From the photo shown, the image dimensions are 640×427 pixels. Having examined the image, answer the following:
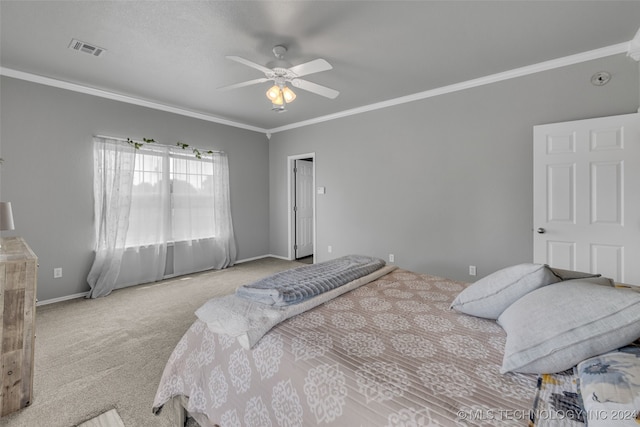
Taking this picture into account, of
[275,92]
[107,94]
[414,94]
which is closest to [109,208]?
[107,94]

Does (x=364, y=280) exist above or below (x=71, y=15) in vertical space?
below

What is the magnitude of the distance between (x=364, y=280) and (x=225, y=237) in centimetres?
348

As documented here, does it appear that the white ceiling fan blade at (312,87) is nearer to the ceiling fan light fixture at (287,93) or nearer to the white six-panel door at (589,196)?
the ceiling fan light fixture at (287,93)

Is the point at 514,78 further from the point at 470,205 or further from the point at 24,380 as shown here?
the point at 24,380

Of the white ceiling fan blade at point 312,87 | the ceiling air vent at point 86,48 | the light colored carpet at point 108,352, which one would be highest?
the ceiling air vent at point 86,48

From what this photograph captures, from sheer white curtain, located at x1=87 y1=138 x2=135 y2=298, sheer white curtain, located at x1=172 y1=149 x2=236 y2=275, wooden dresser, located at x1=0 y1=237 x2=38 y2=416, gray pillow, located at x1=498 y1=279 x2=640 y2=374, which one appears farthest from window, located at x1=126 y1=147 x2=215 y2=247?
gray pillow, located at x1=498 y1=279 x2=640 y2=374

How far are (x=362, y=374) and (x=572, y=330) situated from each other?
703 mm

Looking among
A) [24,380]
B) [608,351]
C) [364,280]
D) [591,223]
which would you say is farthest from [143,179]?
[591,223]

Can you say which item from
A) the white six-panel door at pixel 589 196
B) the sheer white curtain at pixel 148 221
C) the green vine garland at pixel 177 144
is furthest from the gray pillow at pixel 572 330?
the green vine garland at pixel 177 144

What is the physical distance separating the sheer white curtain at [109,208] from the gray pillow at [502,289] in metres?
4.05

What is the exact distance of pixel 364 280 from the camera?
6.61 ft

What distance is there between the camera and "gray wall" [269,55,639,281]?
9.51 feet

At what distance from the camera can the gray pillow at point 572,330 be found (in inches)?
34.5

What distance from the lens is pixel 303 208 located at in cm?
577
